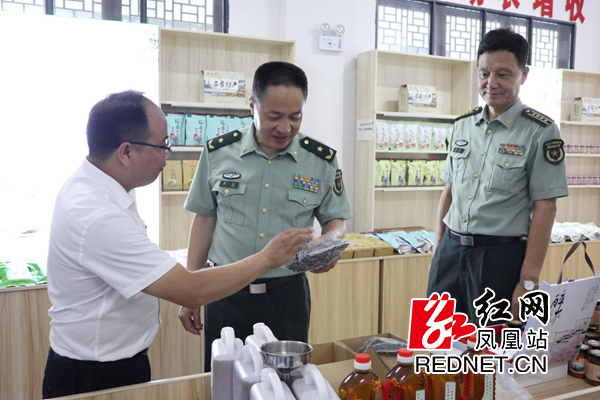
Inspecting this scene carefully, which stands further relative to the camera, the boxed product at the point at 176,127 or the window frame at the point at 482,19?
the window frame at the point at 482,19

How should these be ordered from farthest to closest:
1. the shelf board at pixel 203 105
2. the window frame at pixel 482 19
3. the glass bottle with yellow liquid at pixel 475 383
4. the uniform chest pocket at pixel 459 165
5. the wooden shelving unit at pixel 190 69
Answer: the window frame at pixel 482 19, the wooden shelving unit at pixel 190 69, the shelf board at pixel 203 105, the uniform chest pocket at pixel 459 165, the glass bottle with yellow liquid at pixel 475 383

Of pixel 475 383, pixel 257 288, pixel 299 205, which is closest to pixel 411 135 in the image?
pixel 299 205

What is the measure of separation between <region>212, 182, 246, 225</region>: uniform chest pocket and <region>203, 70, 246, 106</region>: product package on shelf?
2.15 metres

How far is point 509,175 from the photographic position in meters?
2.38

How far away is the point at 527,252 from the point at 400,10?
3.46 metres

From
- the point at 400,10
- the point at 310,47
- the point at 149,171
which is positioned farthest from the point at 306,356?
the point at 400,10

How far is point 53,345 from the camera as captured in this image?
1.57 meters

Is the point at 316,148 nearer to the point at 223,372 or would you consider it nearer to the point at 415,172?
the point at 223,372

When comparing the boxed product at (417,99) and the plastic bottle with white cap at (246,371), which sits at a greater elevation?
the boxed product at (417,99)

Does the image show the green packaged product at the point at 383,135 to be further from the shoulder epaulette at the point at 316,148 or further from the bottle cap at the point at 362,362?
the bottle cap at the point at 362,362

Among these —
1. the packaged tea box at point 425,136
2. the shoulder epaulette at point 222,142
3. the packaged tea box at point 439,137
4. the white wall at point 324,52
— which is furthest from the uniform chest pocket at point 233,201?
the packaged tea box at point 439,137

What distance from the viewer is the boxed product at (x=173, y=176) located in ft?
13.0

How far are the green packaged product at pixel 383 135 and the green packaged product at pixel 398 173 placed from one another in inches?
8.0

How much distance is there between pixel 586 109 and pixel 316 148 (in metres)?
4.77
